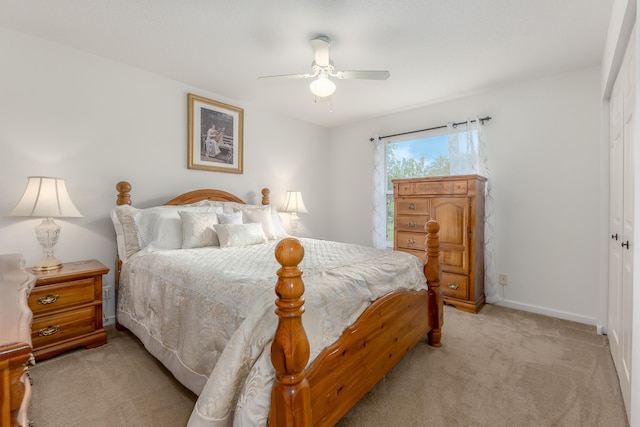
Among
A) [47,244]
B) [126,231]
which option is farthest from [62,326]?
[126,231]

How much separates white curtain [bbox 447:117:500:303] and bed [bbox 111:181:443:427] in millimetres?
1355

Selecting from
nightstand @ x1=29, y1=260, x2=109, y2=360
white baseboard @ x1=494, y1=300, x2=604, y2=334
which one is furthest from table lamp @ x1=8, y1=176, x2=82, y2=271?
white baseboard @ x1=494, y1=300, x2=604, y2=334

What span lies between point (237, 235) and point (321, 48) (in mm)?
1706

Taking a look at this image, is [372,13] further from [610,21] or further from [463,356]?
[463,356]

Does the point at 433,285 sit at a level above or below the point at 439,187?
below

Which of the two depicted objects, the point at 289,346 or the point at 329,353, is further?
the point at 329,353

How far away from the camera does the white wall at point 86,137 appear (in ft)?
7.40

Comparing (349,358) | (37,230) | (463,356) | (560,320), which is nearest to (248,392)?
(349,358)

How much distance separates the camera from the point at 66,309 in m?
2.12

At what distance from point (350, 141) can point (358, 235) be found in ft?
4.92

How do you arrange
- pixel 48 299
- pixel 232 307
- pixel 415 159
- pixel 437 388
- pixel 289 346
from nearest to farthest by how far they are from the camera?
pixel 289 346 → pixel 232 307 → pixel 437 388 → pixel 48 299 → pixel 415 159

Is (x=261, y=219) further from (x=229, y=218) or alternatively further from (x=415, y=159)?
(x=415, y=159)

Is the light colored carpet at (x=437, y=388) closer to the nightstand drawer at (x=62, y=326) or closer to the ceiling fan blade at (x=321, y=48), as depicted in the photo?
the nightstand drawer at (x=62, y=326)

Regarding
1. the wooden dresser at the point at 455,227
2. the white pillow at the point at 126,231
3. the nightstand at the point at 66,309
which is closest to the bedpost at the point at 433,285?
the wooden dresser at the point at 455,227
